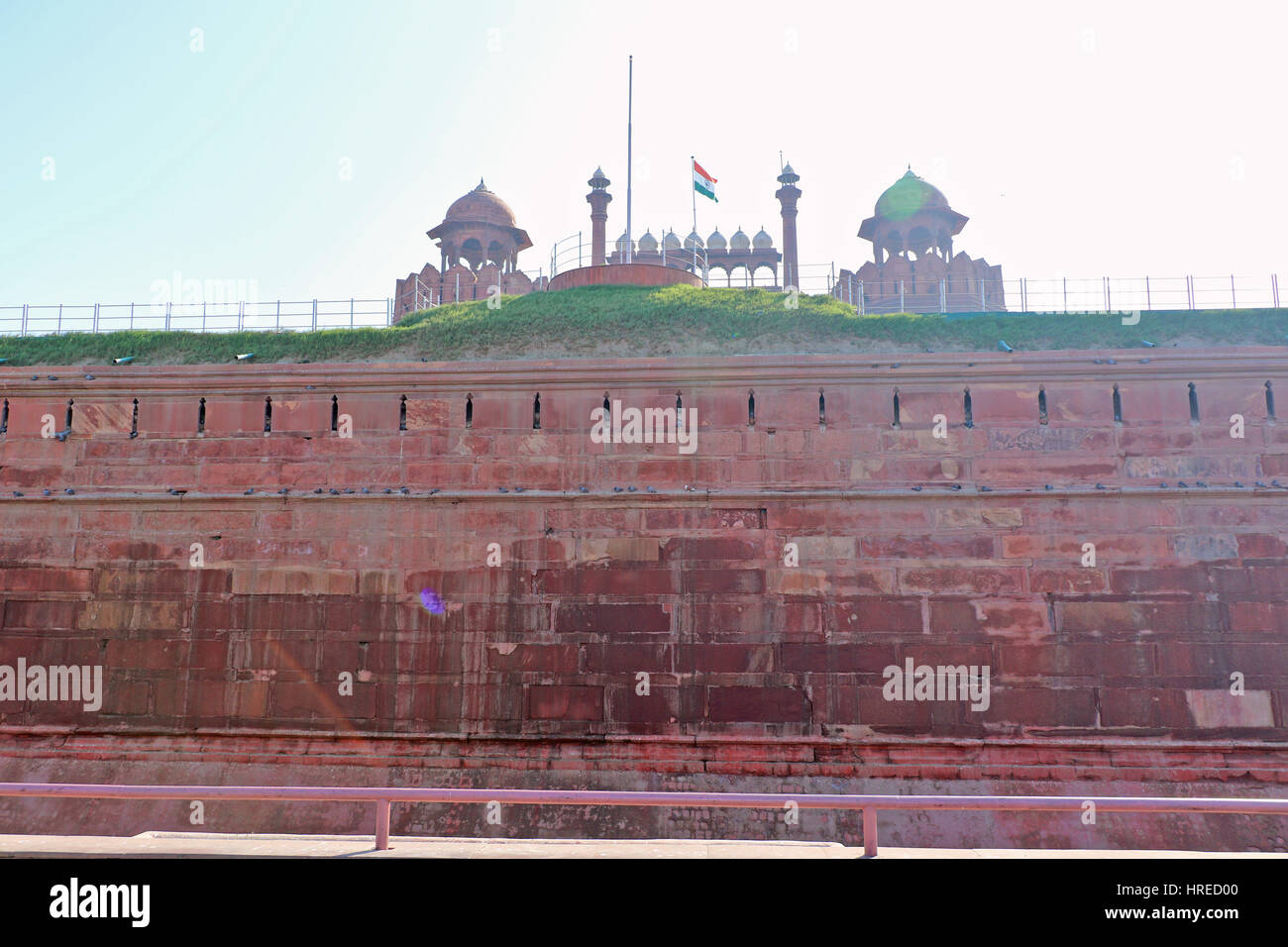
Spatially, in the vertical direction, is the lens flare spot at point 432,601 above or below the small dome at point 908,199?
below

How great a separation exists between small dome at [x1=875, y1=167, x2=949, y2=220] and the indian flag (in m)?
7.32

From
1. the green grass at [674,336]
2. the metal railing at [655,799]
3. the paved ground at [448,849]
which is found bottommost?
the paved ground at [448,849]

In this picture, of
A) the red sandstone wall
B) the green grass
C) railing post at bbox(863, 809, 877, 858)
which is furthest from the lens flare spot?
railing post at bbox(863, 809, 877, 858)

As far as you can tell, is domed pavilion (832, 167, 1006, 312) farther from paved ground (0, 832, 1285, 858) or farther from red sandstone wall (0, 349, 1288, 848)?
paved ground (0, 832, 1285, 858)

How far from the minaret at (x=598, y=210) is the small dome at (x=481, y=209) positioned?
3.54 metres

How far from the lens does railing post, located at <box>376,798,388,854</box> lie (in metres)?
4.95

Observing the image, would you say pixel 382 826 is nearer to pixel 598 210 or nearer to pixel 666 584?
pixel 666 584

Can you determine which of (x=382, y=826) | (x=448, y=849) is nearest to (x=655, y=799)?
(x=448, y=849)

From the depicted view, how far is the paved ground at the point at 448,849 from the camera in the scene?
15.0 ft

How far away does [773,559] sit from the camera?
9.71 metres

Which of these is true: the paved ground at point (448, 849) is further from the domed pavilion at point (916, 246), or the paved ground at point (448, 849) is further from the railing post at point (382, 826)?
the domed pavilion at point (916, 246)

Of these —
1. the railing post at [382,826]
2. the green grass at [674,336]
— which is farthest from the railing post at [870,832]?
the green grass at [674,336]

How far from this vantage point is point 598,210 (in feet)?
87.9

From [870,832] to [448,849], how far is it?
2.25 meters
